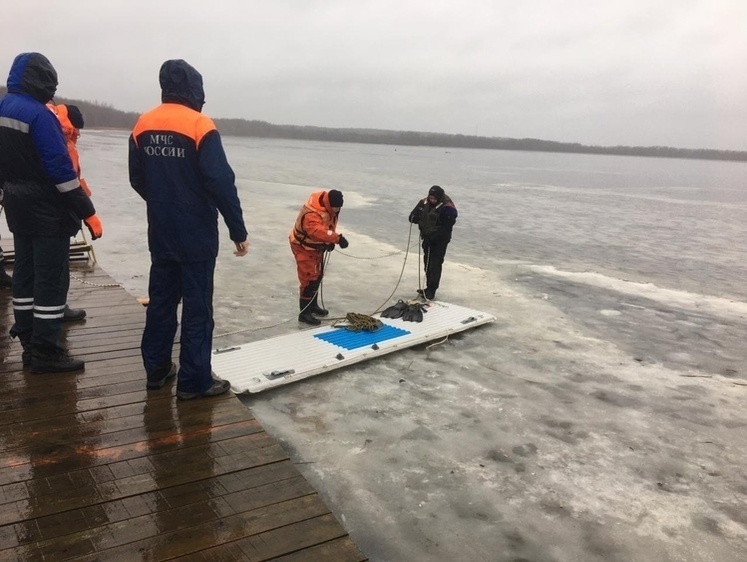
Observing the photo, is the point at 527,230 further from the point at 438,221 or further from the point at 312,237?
the point at 312,237

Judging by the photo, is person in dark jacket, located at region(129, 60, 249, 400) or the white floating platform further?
the white floating platform

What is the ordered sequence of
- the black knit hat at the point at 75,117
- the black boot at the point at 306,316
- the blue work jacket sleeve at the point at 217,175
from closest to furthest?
the blue work jacket sleeve at the point at 217,175
the black knit hat at the point at 75,117
the black boot at the point at 306,316

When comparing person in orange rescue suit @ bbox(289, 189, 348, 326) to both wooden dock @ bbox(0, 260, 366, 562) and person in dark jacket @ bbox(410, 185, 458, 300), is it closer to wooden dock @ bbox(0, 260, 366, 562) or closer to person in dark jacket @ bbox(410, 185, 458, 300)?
person in dark jacket @ bbox(410, 185, 458, 300)

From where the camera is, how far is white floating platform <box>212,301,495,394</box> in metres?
4.01

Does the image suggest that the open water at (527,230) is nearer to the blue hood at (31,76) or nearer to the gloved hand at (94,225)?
the gloved hand at (94,225)

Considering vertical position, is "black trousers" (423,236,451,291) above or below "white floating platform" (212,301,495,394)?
above

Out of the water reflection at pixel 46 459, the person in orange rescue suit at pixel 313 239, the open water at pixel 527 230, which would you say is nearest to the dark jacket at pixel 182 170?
the water reflection at pixel 46 459

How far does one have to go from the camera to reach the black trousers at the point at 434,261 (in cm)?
654

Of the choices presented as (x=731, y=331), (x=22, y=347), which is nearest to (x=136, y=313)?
(x=22, y=347)

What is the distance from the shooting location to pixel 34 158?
9.25 ft

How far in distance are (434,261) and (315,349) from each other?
96.7 inches

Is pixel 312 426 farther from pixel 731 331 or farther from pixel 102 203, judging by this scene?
pixel 102 203

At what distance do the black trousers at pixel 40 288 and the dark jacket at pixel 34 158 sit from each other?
9 centimetres

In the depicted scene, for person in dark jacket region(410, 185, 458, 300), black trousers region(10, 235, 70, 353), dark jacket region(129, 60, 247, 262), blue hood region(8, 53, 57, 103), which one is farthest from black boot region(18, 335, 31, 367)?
person in dark jacket region(410, 185, 458, 300)
